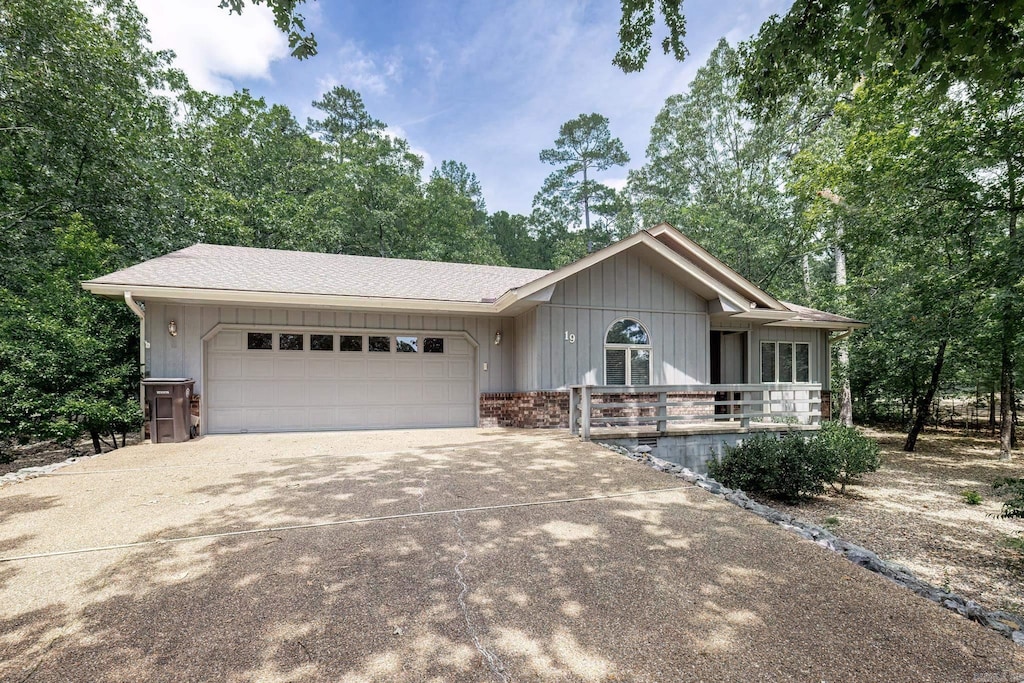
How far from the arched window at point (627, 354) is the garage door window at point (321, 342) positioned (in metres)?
5.49

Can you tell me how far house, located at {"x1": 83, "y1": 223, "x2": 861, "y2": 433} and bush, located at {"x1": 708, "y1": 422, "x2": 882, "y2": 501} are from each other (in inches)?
81.2

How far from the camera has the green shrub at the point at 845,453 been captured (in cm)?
680

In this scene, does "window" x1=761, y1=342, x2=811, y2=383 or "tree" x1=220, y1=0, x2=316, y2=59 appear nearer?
"tree" x1=220, y1=0, x2=316, y2=59

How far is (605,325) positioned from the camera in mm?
9430

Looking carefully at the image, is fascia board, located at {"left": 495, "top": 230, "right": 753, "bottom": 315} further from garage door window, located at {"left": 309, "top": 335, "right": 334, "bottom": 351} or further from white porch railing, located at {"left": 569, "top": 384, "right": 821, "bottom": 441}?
garage door window, located at {"left": 309, "top": 335, "right": 334, "bottom": 351}

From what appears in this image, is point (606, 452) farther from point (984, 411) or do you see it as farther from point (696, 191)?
point (984, 411)

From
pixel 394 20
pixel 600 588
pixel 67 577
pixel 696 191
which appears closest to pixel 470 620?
pixel 600 588

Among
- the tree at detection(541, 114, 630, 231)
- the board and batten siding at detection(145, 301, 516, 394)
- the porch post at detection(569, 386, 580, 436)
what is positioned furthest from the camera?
the tree at detection(541, 114, 630, 231)

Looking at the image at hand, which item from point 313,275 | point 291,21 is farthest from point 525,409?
point 291,21

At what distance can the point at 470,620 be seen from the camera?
Result: 243 cm

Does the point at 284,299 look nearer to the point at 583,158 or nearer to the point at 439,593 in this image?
the point at 439,593

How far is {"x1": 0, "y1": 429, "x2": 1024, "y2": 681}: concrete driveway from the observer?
2.09 metres

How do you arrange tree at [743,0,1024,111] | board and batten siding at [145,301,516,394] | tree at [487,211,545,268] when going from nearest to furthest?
tree at [743,0,1024,111] → board and batten siding at [145,301,516,394] → tree at [487,211,545,268]

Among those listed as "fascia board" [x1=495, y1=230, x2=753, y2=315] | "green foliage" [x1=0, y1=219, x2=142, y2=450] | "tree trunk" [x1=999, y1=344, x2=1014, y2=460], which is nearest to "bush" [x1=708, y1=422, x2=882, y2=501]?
"fascia board" [x1=495, y1=230, x2=753, y2=315]
